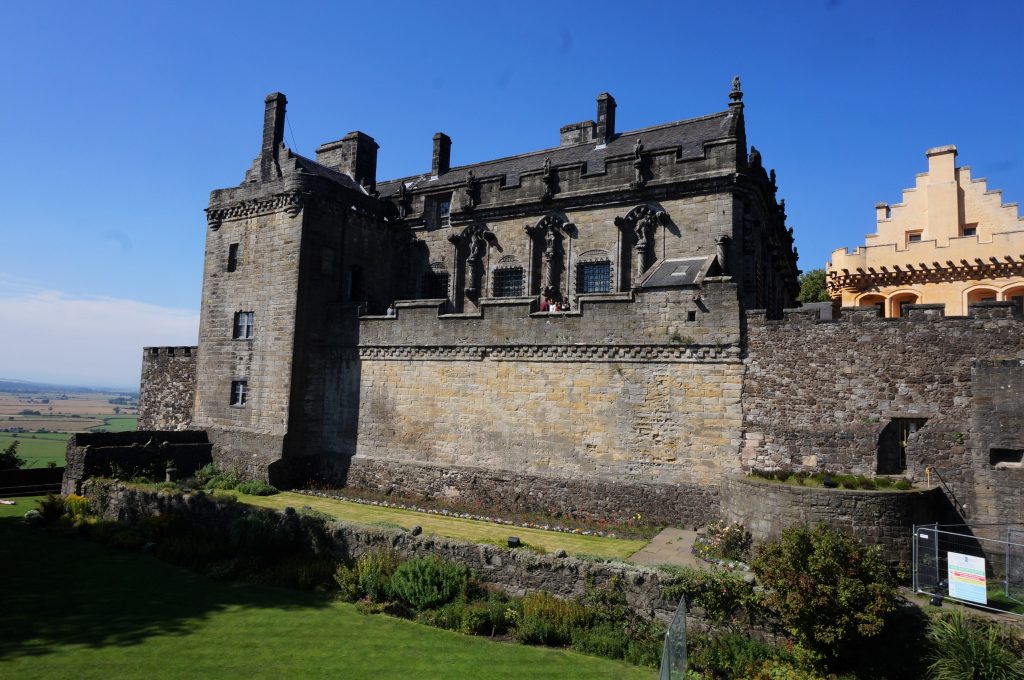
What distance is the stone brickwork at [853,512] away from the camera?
13664 mm

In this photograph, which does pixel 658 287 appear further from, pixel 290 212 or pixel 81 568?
pixel 81 568

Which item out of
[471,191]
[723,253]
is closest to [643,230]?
[723,253]

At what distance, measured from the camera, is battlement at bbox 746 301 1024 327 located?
15.3 metres

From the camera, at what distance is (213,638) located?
472 inches

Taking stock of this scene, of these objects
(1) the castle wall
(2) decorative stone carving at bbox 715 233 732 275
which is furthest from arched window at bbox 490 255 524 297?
(1) the castle wall

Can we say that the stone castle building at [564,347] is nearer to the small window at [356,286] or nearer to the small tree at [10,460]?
the small window at [356,286]

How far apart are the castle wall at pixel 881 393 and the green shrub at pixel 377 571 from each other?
982 cm

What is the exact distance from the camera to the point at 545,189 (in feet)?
82.2

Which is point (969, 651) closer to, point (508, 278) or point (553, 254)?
point (553, 254)

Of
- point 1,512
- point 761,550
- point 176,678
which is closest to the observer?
point 176,678

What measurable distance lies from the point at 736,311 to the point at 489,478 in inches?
375

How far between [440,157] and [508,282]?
8806 millimetres

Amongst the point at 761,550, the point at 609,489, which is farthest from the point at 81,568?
the point at 761,550

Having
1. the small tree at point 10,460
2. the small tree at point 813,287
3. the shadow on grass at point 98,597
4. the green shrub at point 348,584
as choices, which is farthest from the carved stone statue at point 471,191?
the small tree at point 813,287
